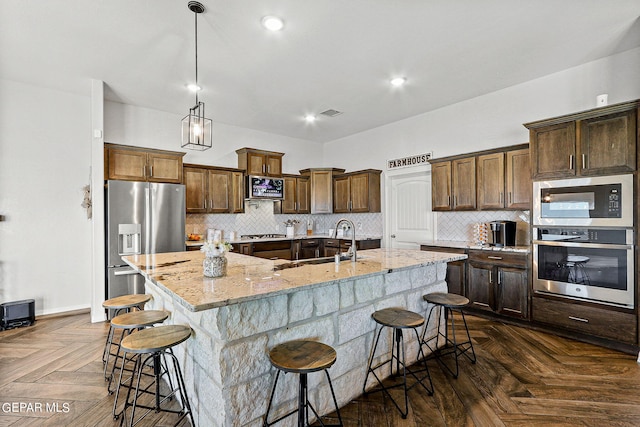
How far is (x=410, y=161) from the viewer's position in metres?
5.55

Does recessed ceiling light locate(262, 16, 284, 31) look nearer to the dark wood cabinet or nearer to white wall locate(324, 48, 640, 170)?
white wall locate(324, 48, 640, 170)

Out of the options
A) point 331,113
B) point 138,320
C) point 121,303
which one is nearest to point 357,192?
point 331,113

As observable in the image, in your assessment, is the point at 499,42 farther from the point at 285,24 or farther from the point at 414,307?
the point at 414,307

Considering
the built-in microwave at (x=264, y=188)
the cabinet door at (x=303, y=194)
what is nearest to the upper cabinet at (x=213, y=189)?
the built-in microwave at (x=264, y=188)

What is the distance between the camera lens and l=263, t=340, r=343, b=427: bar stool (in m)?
1.57

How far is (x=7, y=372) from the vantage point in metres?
2.72

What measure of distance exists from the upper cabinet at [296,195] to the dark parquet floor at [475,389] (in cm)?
387

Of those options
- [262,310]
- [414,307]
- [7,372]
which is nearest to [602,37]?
[414,307]

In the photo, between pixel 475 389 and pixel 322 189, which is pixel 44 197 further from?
pixel 475 389

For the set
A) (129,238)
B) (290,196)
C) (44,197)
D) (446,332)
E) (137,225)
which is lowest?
(446,332)

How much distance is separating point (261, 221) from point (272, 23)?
13.4 feet

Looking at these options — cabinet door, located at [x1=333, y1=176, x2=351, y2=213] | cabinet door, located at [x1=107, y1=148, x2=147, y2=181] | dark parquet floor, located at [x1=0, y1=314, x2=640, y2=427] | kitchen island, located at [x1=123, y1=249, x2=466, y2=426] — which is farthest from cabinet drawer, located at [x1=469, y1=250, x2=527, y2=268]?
cabinet door, located at [x1=107, y1=148, x2=147, y2=181]

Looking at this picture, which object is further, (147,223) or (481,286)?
(147,223)

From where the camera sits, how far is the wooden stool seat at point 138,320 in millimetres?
2115
